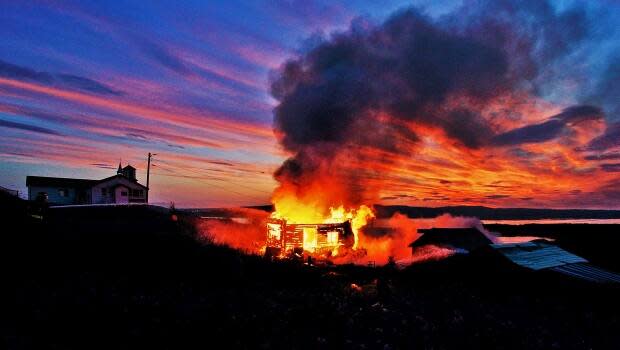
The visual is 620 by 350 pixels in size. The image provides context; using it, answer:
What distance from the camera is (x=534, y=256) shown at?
73.7ft

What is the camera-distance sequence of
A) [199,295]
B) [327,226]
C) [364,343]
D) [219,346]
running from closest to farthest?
1. [219,346]
2. [364,343]
3. [199,295]
4. [327,226]

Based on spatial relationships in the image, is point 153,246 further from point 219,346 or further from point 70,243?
point 219,346

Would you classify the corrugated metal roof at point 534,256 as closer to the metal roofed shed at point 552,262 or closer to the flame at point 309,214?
the metal roofed shed at point 552,262

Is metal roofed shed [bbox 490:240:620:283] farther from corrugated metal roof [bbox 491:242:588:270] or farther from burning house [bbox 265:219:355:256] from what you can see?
burning house [bbox 265:219:355:256]

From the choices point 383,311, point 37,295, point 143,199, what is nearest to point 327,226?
point 383,311

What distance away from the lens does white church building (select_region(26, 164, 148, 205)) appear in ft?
214

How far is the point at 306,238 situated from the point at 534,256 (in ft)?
76.7

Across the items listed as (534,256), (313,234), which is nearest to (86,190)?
(313,234)

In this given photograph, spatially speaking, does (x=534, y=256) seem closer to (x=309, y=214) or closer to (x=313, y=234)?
(x=313, y=234)

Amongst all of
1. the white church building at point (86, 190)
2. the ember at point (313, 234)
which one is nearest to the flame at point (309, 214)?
the ember at point (313, 234)

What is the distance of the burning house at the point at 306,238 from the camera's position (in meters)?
40.4

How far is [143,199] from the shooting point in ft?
243

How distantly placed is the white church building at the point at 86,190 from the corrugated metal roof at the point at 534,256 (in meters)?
53.5

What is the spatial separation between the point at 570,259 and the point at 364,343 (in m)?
17.9
